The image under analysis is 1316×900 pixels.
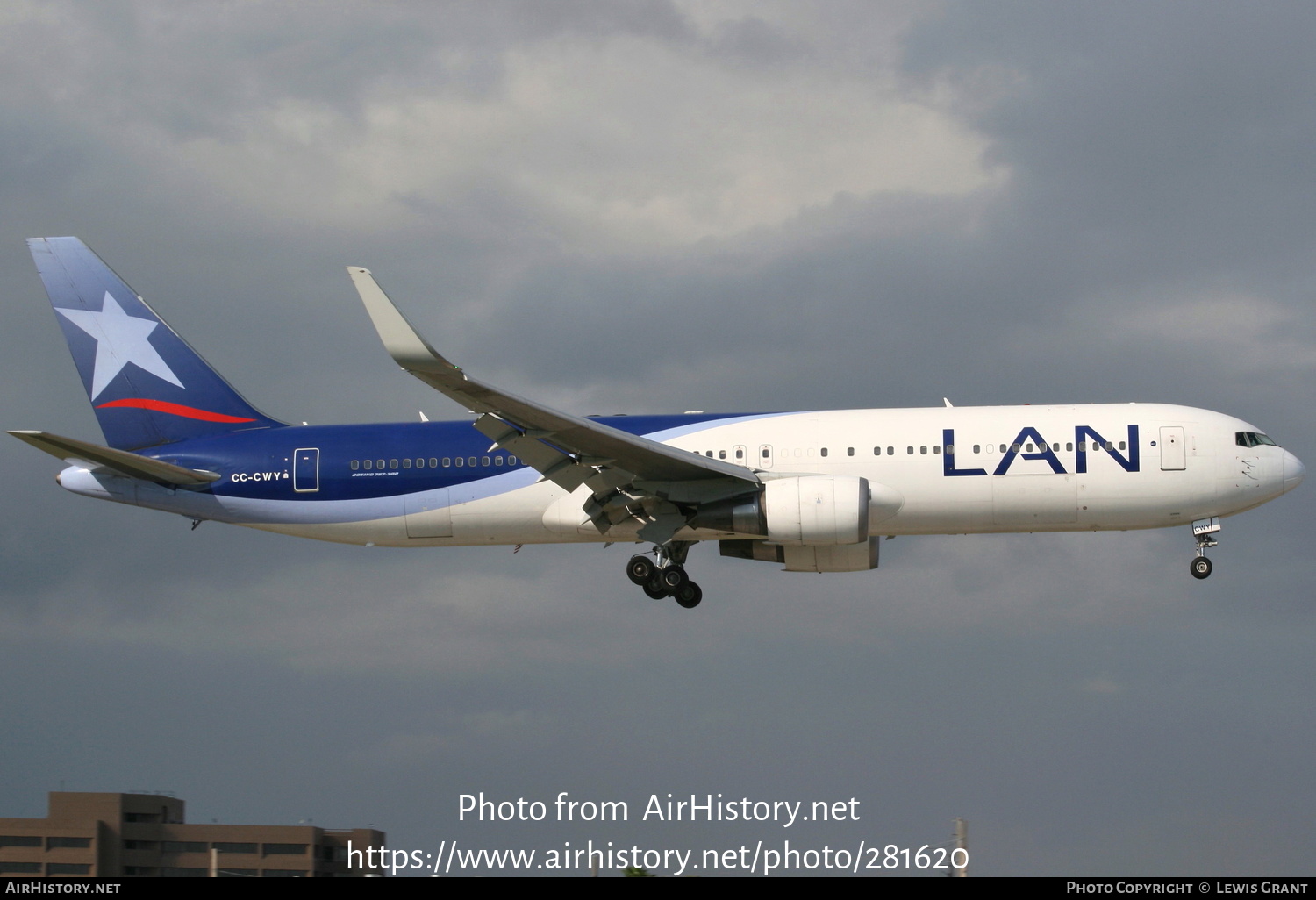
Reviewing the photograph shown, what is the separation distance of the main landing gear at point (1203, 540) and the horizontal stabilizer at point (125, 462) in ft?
78.6

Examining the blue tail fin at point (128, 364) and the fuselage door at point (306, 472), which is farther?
the blue tail fin at point (128, 364)

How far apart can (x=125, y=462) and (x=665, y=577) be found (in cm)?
1348

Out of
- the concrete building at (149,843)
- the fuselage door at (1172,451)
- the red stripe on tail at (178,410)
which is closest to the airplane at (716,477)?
the fuselage door at (1172,451)

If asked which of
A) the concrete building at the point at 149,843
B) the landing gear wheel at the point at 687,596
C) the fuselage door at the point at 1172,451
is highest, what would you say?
the fuselage door at the point at 1172,451

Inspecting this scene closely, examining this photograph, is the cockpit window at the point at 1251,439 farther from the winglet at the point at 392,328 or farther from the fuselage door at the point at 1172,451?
the winglet at the point at 392,328

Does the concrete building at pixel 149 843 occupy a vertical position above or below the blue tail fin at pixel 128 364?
below

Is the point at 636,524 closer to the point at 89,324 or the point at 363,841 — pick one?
the point at 89,324

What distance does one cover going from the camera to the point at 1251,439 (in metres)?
32.9

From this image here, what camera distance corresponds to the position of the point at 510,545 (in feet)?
115

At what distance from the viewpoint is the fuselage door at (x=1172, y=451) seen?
3231 centimetres

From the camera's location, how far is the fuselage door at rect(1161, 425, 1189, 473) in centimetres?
3231

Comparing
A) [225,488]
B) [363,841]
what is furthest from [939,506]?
[363,841]
